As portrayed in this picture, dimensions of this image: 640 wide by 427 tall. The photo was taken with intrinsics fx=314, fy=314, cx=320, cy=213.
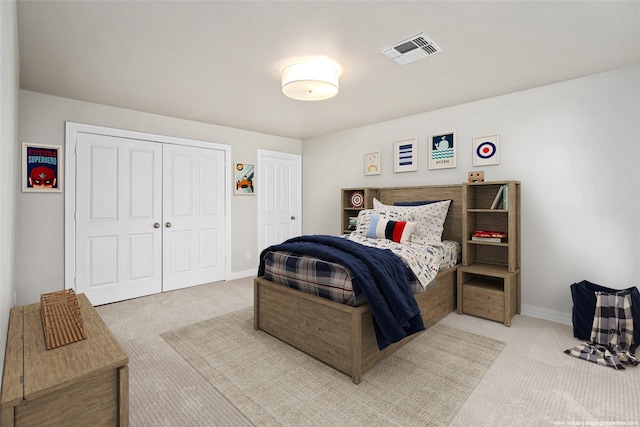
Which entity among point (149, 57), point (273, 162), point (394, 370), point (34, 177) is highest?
point (149, 57)

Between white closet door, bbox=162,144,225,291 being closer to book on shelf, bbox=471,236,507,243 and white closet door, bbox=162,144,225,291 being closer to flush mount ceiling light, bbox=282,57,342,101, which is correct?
flush mount ceiling light, bbox=282,57,342,101

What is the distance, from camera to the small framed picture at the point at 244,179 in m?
4.85

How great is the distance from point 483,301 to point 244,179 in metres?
3.64

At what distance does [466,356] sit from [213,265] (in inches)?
140

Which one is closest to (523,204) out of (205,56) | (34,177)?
(205,56)

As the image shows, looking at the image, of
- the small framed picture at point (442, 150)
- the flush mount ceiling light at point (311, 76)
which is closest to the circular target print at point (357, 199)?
the small framed picture at point (442, 150)

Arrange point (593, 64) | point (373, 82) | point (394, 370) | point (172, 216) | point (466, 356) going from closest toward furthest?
1. point (394, 370)
2. point (466, 356)
3. point (593, 64)
4. point (373, 82)
5. point (172, 216)

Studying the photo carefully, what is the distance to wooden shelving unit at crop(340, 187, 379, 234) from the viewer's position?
4.45 meters

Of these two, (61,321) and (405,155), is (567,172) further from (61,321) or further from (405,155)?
(61,321)

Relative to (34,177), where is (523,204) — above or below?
below

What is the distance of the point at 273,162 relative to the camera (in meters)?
5.36

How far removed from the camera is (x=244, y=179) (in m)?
4.95

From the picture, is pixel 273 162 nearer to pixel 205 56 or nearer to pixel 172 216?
pixel 172 216

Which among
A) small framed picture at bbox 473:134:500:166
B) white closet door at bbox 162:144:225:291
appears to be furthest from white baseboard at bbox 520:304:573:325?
white closet door at bbox 162:144:225:291
